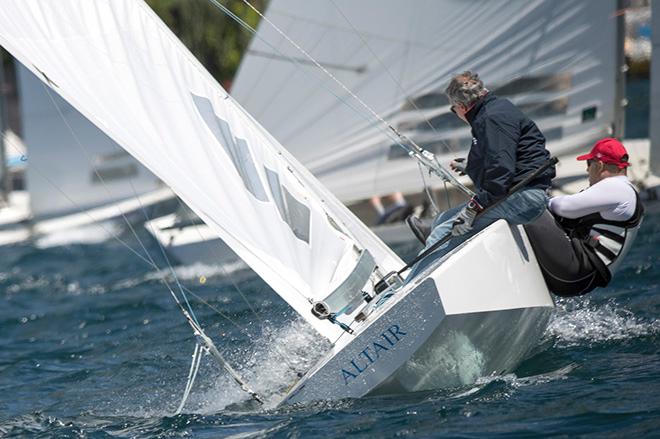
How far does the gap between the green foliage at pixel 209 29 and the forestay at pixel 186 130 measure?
64.2 ft

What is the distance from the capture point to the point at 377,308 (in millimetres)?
5379

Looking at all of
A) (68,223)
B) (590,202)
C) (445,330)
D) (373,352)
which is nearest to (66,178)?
(68,223)

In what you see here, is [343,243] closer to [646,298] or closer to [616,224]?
[616,224]

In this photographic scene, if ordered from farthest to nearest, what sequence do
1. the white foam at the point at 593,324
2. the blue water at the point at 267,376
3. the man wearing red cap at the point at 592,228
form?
the white foam at the point at 593,324
the man wearing red cap at the point at 592,228
the blue water at the point at 267,376

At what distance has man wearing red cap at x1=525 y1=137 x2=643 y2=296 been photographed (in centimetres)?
543

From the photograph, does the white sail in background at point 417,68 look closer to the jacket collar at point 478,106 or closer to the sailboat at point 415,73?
the sailboat at point 415,73

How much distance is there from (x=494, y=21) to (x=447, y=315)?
223 inches

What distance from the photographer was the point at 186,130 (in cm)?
570

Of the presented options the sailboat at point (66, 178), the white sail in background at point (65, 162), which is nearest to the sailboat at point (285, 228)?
the sailboat at point (66, 178)

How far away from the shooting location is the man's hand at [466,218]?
17.0 ft

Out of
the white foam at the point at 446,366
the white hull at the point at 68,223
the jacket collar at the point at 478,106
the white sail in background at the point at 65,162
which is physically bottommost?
the white hull at the point at 68,223

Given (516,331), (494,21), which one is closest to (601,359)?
(516,331)

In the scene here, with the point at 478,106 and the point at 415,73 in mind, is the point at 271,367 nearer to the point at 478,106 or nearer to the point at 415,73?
the point at 478,106

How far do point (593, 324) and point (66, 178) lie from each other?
1187 cm
